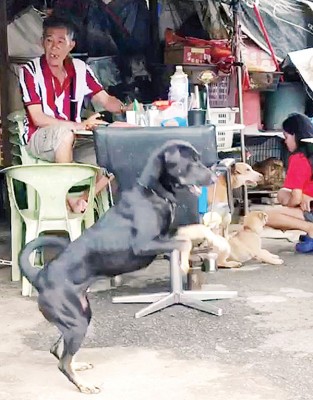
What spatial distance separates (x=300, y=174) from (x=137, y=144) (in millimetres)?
2110

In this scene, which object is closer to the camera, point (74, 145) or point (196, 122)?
point (196, 122)

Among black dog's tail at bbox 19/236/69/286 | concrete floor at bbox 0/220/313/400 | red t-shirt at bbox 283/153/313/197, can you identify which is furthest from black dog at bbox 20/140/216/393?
red t-shirt at bbox 283/153/313/197

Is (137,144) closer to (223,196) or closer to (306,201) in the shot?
(223,196)

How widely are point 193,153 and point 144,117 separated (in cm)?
143

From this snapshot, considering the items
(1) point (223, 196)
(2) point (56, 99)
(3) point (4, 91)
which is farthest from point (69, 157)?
(3) point (4, 91)

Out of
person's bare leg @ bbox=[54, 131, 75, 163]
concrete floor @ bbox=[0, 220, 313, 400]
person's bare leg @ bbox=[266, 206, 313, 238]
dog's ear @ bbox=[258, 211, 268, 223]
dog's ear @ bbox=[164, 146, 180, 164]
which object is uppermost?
dog's ear @ bbox=[164, 146, 180, 164]

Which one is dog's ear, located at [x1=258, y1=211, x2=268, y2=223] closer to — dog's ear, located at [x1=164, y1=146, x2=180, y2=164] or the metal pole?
dog's ear, located at [x1=164, y1=146, x2=180, y2=164]

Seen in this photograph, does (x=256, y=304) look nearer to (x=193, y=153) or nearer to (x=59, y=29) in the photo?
(x=193, y=153)

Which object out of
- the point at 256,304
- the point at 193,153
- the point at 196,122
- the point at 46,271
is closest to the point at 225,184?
the point at 196,122

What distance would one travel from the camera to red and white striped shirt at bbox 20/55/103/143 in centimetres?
507

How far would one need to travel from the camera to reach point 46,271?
3043 millimetres

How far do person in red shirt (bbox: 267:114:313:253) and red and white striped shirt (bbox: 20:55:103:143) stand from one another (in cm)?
157

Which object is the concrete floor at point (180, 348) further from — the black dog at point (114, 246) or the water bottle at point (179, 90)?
the water bottle at point (179, 90)

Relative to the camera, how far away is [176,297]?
424 cm
